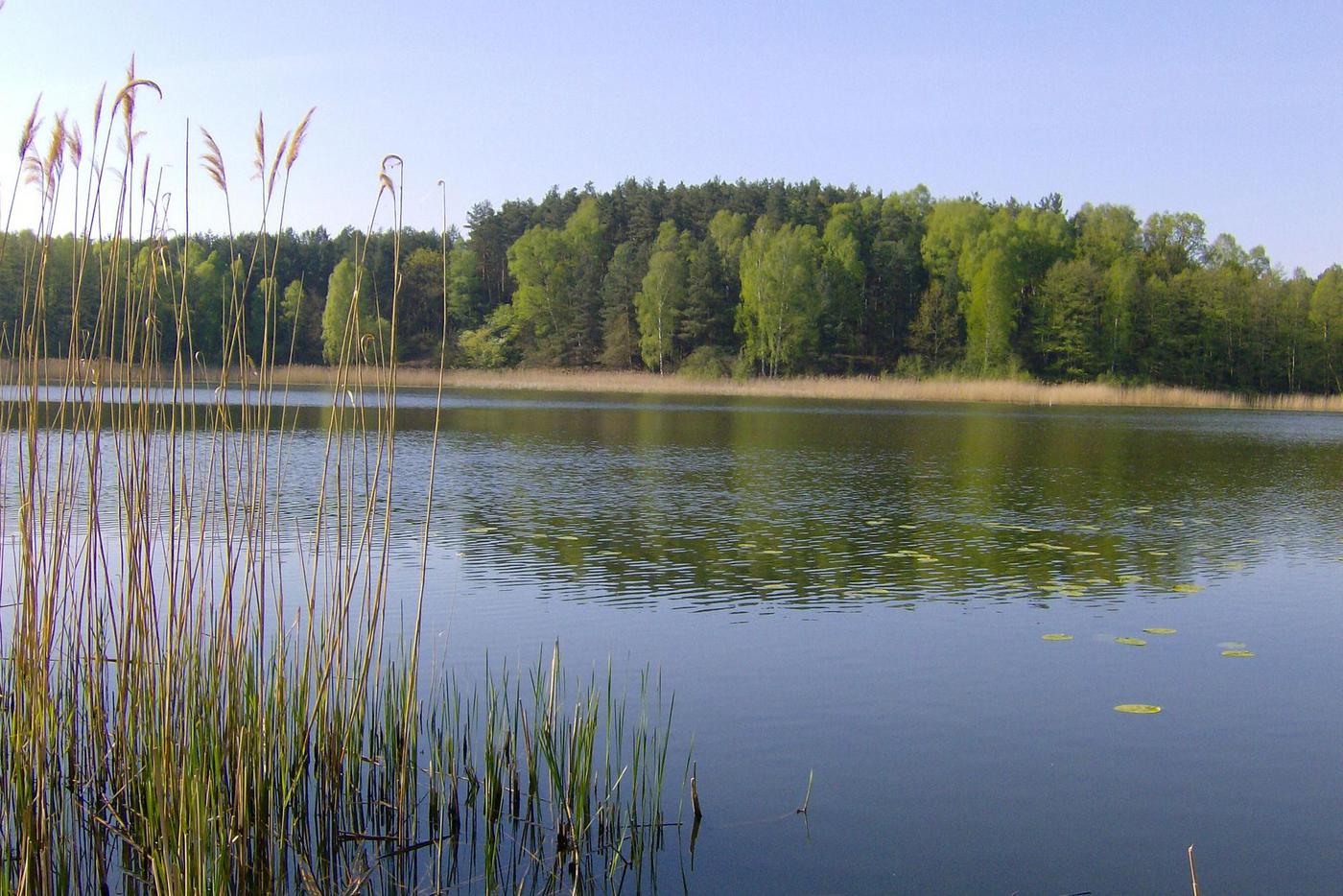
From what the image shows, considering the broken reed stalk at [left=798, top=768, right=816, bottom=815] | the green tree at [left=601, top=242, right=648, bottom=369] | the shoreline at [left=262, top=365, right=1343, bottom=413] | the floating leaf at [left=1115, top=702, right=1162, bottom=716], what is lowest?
the broken reed stalk at [left=798, top=768, right=816, bottom=815]

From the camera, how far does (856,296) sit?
218ft

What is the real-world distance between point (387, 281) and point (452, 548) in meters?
58.5

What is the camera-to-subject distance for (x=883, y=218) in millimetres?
71625

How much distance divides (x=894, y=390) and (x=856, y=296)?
21416mm

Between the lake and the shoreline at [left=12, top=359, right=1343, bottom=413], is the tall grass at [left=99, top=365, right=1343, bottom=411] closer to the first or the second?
the shoreline at [left=12, top=359, right=1343, bottom=413]

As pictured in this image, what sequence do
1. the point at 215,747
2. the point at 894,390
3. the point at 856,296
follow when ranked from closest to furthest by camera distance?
the point at 215,747 < the point at 894,390 < the point at 856,296

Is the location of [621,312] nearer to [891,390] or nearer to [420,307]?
[420,307]

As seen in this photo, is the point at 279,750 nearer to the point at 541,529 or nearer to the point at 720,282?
the point at 541,529

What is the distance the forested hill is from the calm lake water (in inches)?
1838

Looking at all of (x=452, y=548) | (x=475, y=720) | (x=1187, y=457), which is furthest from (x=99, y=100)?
(x=1187, y=457)

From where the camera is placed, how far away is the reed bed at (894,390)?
44219 mm

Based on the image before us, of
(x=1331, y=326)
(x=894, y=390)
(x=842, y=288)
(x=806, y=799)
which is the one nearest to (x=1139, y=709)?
(x=806, y=799)

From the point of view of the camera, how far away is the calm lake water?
4195 millimetres

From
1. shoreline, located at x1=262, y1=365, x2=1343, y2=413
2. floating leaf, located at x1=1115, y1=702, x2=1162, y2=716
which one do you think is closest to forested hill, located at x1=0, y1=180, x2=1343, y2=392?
shoreline, located at x1=262, y1=365, x2=1343, y2=413
